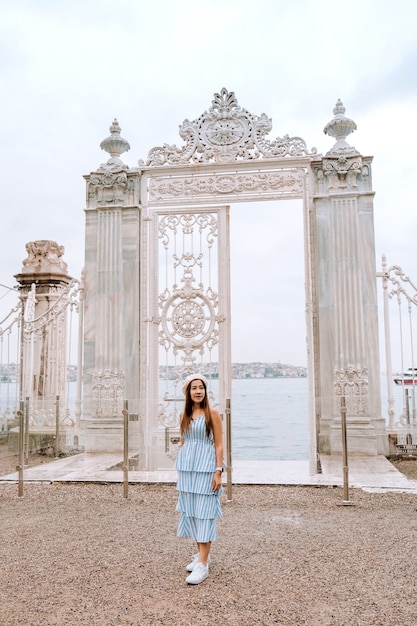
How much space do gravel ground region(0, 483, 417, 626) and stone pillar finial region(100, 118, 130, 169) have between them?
4682mm

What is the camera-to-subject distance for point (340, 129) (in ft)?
24.8

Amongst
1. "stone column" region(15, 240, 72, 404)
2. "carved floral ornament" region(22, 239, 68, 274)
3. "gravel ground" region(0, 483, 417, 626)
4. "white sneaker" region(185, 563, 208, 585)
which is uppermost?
"carved floral ornament" region(22, 239, 68, 274)

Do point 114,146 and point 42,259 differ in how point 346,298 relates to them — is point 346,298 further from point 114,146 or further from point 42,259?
point 42,259

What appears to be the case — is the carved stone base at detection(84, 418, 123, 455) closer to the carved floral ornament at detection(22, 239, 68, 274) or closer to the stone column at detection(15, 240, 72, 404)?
the stone column at detection(15, 240, 72, 404)

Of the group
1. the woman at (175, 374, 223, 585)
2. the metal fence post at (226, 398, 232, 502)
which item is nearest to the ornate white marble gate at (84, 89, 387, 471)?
the metal fence post at (226, 398, 232, 502)

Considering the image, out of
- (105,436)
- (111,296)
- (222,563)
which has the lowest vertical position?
(222,563)

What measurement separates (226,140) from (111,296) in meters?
2.58

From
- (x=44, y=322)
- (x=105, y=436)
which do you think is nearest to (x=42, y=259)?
(x=44, y=322)

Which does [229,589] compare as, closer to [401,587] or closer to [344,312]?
[401,587]

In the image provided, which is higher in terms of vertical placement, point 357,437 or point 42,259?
point 42,259

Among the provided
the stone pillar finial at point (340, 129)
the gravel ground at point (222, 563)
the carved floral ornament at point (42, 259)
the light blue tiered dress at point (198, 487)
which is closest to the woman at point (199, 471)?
the light blue tiered dress at point (198, 487)

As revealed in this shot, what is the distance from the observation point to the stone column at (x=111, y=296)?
7.55 metres

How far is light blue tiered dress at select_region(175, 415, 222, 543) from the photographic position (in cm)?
318

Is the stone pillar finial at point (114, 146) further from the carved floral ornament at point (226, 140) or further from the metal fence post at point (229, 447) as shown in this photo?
the metal fence post at point (229, 447)
